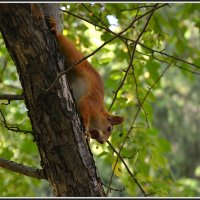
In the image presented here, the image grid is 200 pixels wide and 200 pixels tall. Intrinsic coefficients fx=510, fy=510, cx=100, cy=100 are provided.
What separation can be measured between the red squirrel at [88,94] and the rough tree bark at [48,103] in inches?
19.6

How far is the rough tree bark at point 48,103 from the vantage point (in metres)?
2.18

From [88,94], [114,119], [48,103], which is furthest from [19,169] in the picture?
[114,119]

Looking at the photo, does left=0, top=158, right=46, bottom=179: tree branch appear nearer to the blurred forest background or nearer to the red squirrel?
the blurred forest background

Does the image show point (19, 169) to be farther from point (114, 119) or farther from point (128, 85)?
point (128, 85)

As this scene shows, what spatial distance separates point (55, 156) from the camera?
2242 mm

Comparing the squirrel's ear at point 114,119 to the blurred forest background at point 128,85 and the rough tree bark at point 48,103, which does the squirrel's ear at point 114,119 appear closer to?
the blurred forest background at point 128,85

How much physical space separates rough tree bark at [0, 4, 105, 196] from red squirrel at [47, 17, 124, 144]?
0.50 m

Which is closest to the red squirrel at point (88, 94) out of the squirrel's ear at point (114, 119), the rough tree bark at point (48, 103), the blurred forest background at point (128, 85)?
the squirrel's ear at point (114, 119)

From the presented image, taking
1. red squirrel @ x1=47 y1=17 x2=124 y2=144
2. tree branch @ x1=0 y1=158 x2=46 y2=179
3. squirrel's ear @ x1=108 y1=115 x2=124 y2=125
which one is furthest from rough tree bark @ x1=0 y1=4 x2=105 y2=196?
squirrel's ear @ x1=108 y1=115 x2=124 y2=125

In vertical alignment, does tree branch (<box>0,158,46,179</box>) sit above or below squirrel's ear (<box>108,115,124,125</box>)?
above

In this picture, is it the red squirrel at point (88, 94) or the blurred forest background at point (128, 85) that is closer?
the red squirrel at point (88, 94)

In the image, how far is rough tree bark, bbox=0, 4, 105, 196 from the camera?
218 centimetres

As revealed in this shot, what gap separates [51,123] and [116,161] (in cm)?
67

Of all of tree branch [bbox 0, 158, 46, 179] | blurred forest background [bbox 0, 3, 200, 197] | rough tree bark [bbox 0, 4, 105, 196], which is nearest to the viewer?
rough tree bark [bbox 0, 4, 105, 196]
